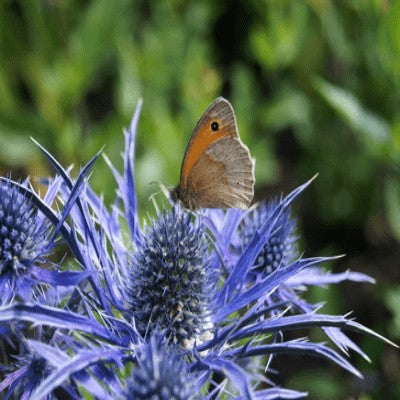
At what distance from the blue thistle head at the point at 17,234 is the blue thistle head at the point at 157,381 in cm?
28

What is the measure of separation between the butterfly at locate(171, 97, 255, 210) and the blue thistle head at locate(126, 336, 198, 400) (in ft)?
1.25

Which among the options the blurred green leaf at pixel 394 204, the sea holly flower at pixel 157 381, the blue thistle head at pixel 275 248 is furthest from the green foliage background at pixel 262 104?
the sea holly flower at pixel 157 381

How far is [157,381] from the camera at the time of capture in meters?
0.80

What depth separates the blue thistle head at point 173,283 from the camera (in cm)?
106

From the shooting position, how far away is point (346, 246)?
2525 mm

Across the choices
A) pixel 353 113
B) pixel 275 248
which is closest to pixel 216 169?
pixel 275 248

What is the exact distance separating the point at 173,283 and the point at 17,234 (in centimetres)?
24

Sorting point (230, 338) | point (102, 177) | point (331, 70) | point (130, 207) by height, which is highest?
point (331, 70)

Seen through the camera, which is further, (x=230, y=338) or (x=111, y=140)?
(x=111, y=140)

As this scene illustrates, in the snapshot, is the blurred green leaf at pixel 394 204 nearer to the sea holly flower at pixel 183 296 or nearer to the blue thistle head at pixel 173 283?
the sea holly flower at pixel 183 296

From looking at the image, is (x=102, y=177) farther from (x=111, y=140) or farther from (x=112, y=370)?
(x=112, y=370)

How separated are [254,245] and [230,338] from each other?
5.9 inches

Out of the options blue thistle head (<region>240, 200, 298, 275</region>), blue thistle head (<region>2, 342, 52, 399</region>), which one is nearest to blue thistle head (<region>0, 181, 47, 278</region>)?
blue thistle head (<region>2, 342, 52, 399</region>)

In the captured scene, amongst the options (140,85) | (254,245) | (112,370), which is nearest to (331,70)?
(140,85)
